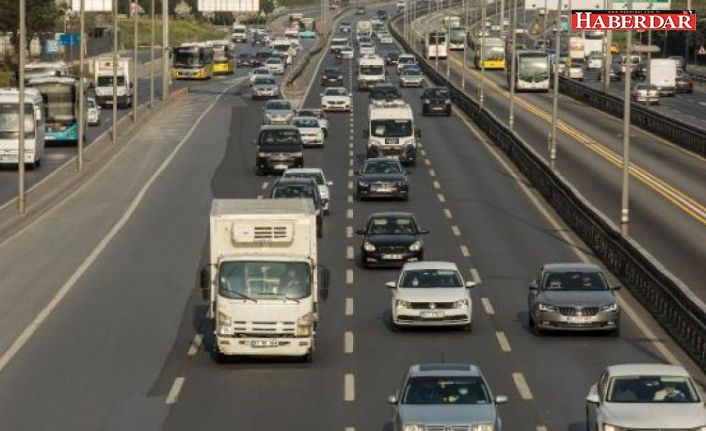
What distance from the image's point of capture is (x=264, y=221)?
35906mm

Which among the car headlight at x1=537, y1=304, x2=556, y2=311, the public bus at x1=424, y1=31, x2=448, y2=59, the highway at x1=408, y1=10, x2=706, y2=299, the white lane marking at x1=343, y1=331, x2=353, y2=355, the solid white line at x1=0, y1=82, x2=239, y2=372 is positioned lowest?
the white lane marking at x1=343, y1=331, x2=353, y2=355

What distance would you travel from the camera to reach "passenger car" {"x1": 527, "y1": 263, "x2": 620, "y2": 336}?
38031 millimetres

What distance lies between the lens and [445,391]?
86.3ft

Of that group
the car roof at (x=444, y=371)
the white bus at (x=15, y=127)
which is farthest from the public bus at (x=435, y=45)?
the car roof at (x=444, y=371)

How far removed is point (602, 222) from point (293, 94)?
244ft

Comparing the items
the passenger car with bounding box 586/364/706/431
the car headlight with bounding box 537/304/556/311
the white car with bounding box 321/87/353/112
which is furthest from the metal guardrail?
the white car with bounding box 321/87/353/112

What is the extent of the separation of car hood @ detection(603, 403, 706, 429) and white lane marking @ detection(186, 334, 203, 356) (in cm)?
1332

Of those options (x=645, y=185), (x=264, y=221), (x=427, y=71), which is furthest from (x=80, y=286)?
(x=427, y=71)

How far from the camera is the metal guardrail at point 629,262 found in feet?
119

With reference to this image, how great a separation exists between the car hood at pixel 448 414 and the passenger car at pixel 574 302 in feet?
41.0

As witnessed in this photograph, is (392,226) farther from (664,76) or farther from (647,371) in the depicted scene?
(664,76)

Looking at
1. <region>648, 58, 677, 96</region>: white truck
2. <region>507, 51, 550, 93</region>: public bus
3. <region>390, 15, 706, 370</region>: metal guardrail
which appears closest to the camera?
<region>390, 15, 706, 370</region>: metal guardrail

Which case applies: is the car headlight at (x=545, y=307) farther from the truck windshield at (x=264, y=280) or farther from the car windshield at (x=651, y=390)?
the car windshield at (x=651, y=390)

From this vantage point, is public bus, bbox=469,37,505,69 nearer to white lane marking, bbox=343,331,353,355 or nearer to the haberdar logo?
the haberdar logo
